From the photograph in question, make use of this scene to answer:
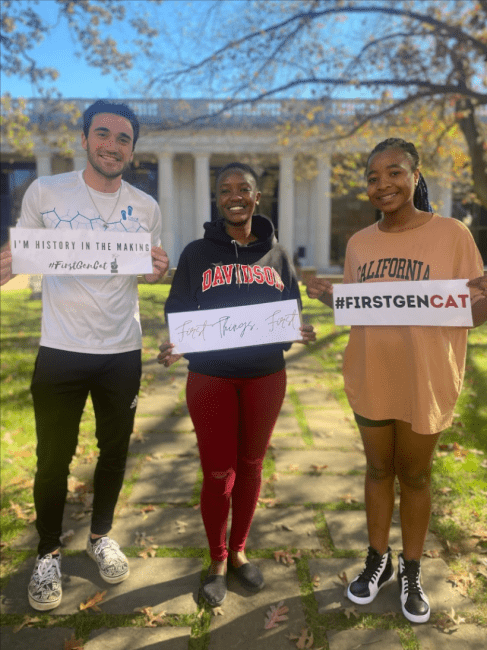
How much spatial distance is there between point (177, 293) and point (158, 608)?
164 cm

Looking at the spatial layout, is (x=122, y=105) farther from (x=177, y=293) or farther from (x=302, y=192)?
(x=302, y=192)

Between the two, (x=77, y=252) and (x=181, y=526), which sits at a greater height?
(x=77, y=252)

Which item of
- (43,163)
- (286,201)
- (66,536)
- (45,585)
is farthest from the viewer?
(286,201)

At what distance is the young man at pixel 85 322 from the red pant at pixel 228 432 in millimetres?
448

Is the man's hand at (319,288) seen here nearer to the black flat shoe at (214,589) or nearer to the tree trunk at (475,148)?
the black flat shoe at (214,589)

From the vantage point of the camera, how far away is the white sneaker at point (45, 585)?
2.53 meters

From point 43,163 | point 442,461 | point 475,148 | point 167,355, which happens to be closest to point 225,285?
point 167,355

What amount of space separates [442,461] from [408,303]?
102 inches

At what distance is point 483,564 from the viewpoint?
9.49 feet

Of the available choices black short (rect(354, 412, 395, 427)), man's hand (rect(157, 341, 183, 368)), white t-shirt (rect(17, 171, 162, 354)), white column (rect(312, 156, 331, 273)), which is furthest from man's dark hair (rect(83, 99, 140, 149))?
white column (rect(312, 156, 331, 273))

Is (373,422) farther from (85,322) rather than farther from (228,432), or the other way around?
(85,322)

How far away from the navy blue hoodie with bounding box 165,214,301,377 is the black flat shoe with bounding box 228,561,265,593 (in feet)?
3.78

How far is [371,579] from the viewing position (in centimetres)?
260

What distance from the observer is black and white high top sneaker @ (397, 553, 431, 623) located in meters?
2.44
